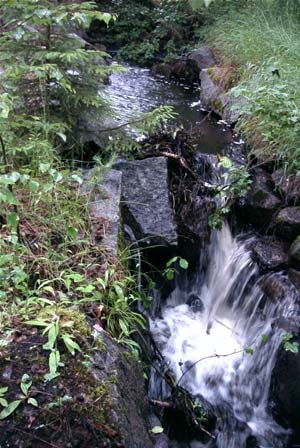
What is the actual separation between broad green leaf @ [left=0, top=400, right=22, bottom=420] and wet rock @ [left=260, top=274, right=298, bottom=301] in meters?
2.71

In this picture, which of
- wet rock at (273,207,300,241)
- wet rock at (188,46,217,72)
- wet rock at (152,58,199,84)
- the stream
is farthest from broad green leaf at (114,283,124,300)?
wet rock at (152,58,199,84)

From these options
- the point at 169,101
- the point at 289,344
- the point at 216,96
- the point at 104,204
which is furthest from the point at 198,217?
the point at 169,101

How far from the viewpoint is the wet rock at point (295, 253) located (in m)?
4.12

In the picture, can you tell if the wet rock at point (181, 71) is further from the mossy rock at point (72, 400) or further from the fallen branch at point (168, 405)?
the mossy rock at point (72, 400)

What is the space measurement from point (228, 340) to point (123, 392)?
2262mm

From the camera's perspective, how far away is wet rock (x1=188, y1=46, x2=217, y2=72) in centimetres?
924

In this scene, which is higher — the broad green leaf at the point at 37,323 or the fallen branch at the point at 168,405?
the broad green leaf at the point at 37,323

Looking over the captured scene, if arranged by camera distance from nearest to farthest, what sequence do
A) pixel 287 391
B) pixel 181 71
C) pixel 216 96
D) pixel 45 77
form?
1. pixel 287 391
2. pixel 45 77
3. pixel 216 96
4. pixel 181 71

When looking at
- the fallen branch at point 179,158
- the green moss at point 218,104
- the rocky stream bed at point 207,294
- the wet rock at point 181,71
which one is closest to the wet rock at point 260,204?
the rocky stream bed at point 207,294

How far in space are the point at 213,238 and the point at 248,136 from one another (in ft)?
5.84

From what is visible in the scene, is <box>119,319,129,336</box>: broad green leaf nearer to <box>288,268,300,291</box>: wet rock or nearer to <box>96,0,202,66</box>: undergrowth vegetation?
<box>288,268,300,291</box>: wet rock

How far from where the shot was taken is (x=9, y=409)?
1.81m

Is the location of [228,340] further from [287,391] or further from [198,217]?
[198,217]

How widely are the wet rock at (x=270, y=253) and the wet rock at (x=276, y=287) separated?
104mm
